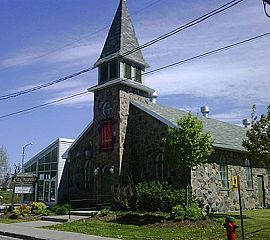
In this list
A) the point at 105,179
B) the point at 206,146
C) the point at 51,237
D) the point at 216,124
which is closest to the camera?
the point at 51,237

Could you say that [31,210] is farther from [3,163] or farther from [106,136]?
[3,163]

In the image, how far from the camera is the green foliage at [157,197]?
751 inches

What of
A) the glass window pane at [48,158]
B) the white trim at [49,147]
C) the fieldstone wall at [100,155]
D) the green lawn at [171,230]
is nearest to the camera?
the green lawn at [171,230]

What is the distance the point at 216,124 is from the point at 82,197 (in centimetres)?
1186

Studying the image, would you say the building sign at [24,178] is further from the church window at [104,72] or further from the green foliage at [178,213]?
the green foliage at [178,213]

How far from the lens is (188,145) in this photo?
702 inches

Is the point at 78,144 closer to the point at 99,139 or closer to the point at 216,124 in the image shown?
the point at 99,139

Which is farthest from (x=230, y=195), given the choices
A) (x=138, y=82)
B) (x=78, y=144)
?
(x=78, y=144)

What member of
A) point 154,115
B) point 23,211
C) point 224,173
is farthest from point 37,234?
point 224,173

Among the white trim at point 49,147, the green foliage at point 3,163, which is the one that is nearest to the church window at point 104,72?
the white trim at point 49,147

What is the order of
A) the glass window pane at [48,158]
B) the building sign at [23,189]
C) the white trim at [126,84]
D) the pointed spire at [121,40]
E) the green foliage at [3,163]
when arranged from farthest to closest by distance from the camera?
the green foliage at [3,163] → the glass window pane at [48,158] → the building sign at [23,189] → the pointed spire at [121,40] → the white trim at [126,84]

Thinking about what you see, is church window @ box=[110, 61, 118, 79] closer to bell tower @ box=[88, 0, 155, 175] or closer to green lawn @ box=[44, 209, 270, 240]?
bell tower @ box=[88, 0, 155, 175]

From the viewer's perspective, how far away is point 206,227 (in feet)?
49.5

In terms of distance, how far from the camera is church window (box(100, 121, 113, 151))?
24.3 metres
